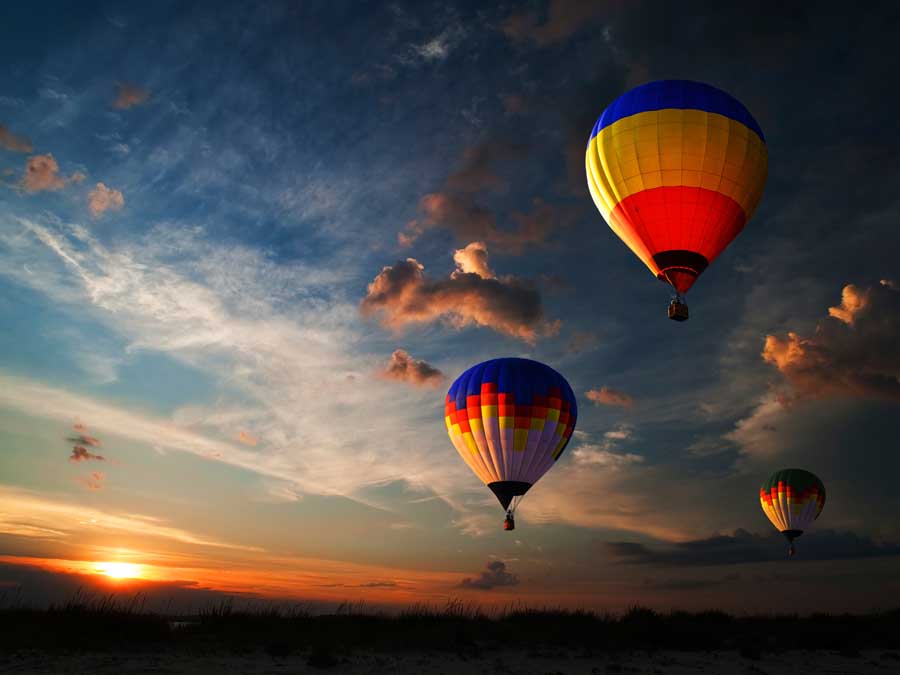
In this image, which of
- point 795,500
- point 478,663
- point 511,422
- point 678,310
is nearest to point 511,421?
point 511,422

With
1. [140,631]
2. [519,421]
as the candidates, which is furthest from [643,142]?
[140,631]

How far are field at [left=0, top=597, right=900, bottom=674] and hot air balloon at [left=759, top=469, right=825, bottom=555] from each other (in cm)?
3737

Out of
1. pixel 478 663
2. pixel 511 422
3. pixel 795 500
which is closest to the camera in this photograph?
pixel 478 663

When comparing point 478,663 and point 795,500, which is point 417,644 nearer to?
point 478,663

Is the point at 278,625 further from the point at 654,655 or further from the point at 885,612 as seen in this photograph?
the point at 885,612

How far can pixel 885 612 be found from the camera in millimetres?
33000

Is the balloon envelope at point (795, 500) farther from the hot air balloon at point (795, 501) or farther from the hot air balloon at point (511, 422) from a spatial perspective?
the hot air balloon at point (511, 422)

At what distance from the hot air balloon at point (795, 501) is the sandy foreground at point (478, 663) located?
41.6 metres

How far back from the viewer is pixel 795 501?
60.6m

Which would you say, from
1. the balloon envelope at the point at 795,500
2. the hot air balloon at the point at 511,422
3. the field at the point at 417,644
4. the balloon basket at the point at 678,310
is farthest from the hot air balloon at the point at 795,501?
the balloon basket at the point at 678,310

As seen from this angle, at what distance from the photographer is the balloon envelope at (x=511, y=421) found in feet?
124

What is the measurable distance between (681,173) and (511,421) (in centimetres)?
1648

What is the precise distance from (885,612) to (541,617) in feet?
68.6

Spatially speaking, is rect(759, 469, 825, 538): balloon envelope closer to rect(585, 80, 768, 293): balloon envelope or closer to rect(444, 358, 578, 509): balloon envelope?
rect(444, 358, 578, 509): balloon envelope
